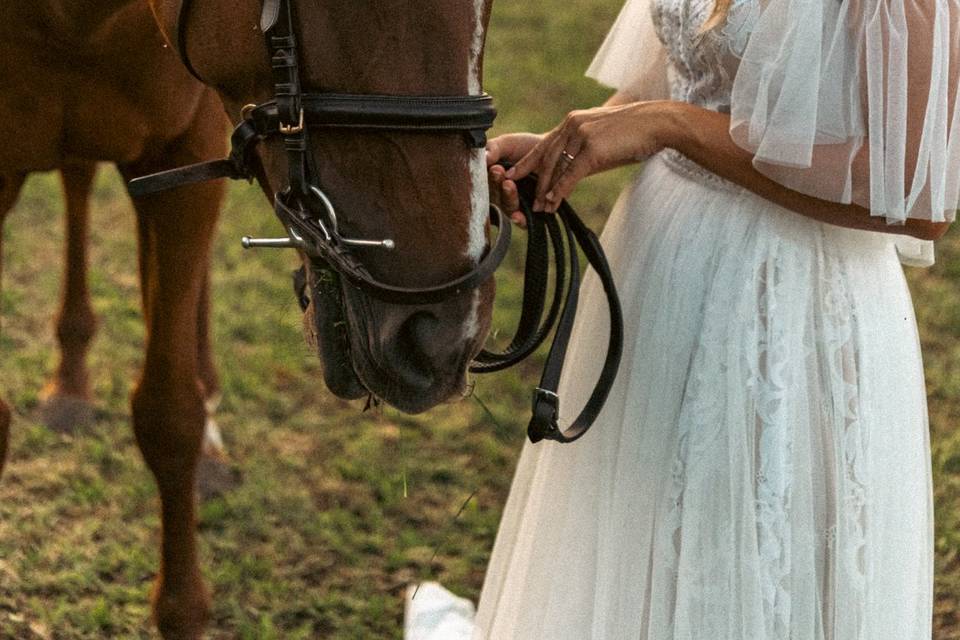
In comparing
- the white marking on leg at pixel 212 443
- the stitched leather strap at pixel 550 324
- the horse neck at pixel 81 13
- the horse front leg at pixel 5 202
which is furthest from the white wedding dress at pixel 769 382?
the white marking on leg at pixel 212 443

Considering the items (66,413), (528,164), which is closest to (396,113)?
(528,164)

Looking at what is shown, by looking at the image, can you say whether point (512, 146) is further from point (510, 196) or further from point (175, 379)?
point (175, 379)

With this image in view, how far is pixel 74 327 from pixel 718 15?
2.74m

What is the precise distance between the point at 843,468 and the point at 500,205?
29.8 inches

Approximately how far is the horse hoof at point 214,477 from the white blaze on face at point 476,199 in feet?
6.82

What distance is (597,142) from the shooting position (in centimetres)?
215

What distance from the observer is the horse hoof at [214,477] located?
3.79 meters

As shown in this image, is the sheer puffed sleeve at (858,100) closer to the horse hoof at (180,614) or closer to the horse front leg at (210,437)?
the horse hoof at (180,614)

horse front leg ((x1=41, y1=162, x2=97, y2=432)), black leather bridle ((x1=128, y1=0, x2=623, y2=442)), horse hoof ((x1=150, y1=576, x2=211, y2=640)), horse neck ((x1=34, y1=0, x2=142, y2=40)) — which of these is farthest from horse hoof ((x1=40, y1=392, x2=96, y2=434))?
black leather bridle ((x1=128, y1=0, x2=623, y2=442))

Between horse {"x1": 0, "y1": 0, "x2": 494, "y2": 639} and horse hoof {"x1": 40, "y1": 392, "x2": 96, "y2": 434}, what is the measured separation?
5.07 feet

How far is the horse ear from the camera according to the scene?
1.86 metres

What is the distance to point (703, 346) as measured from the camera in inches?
87.9

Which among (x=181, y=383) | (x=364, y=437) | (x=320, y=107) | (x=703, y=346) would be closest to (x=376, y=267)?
(x=320, y=107)

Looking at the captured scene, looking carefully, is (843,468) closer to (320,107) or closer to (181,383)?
(320,107)
